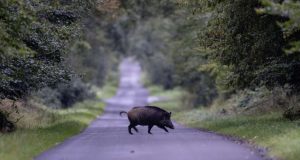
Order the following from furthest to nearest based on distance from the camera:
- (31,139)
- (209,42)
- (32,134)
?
(209,42) → (32,134) → (31,139)

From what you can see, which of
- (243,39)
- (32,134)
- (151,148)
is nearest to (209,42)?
(243,39)

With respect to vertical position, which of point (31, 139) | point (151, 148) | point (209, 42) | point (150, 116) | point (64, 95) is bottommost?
point (151, 148)

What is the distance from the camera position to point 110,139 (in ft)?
80.0

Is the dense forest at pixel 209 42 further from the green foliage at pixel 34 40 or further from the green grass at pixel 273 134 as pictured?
the green grass at pixel 273 134

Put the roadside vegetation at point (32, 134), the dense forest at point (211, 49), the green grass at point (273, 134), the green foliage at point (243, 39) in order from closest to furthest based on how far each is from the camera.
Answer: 1. the green grass at point (273, 134)
2. the dense forest at point (211, 49)
3. the roadside vegetation at point (32, 134)
4. the green foliage at point (243, 39)

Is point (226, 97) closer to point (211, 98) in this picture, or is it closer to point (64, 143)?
point (211, 98)

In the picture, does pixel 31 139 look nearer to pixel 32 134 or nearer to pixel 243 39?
pixel 32 134

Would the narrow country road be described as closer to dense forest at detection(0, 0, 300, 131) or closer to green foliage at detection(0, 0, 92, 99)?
green foliage at detection(0, 0, 92, 99)

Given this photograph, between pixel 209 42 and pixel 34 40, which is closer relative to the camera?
pixel 34 40

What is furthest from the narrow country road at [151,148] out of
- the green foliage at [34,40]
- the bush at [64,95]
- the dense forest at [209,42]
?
the bush at [64,95]

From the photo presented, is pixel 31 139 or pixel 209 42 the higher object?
pixel 209 42

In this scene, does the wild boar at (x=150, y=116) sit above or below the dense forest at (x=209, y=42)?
below

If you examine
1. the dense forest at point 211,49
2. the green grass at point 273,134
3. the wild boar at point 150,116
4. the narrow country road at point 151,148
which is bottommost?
the narrow country road at point 151,148

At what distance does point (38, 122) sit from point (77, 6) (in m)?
7.20
